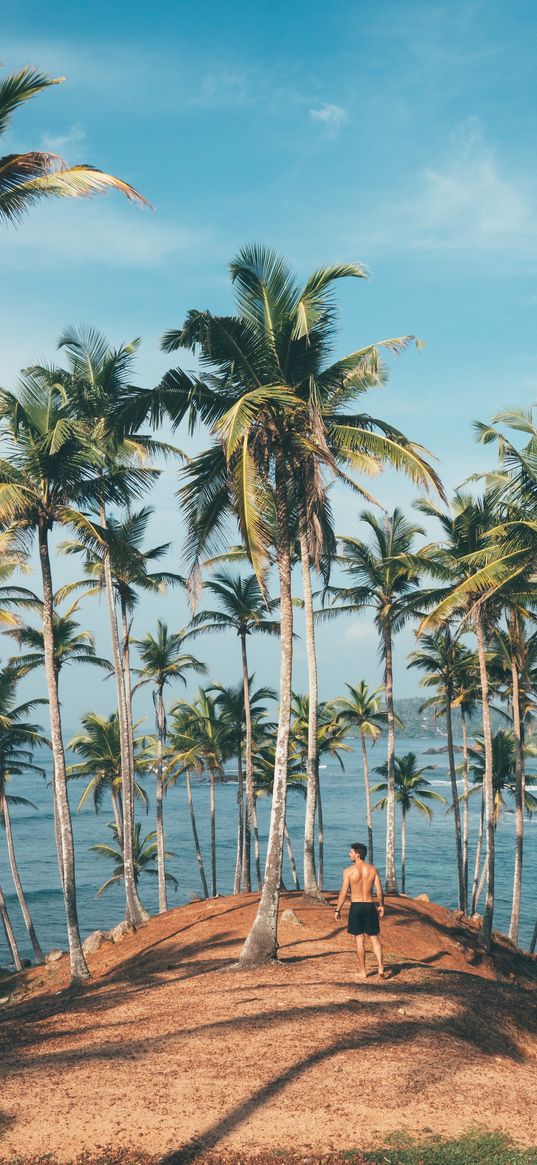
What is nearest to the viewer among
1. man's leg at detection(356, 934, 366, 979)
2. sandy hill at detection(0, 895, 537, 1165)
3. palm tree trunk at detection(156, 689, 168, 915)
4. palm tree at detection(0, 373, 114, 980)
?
sandy hill at detection(0, 895, 537, 1165)

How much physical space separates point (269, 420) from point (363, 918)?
776 centimetres

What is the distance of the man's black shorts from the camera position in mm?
11180

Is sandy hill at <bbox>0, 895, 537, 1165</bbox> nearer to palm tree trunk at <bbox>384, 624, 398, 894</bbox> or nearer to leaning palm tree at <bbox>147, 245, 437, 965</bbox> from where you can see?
leaning palm tree at <bbox>147, 245, 437, 965</bbox>

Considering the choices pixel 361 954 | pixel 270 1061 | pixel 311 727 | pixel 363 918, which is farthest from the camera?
pixel 311 727

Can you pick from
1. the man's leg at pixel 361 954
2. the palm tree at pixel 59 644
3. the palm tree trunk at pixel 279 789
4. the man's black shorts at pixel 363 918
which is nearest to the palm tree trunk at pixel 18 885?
the palm tree at pixel 59 644

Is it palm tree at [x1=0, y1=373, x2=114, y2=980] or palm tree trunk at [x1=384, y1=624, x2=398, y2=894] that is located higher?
palm tree at [x1=0, y1=373, x2=114, y2=980]

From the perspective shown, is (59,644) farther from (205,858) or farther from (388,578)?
(205,858)

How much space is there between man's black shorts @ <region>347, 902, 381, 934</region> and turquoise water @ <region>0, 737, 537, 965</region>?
3665 cm

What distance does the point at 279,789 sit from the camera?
13391mm

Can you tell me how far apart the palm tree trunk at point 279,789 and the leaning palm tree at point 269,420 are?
2cm

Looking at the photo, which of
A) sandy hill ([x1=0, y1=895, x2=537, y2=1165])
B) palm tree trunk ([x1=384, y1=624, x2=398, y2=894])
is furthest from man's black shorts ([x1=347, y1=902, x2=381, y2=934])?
palm tree trunk ([x1=384, y1=624, x2=398, y2=894])

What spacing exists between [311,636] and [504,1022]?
959cm

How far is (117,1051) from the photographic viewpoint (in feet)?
29.2

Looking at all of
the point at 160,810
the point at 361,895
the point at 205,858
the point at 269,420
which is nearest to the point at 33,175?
the point at 269,420
